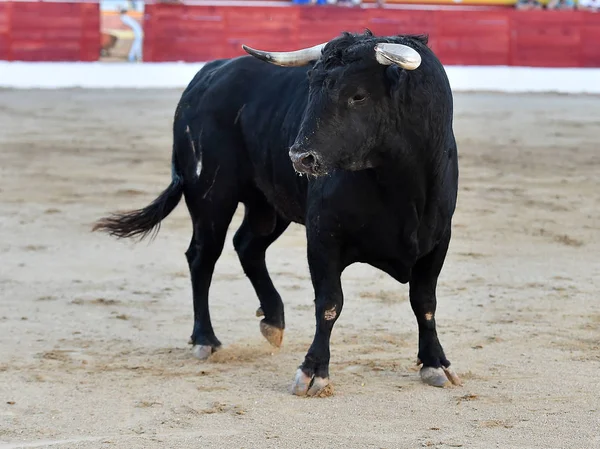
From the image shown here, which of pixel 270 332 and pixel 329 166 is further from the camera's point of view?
pixel 270 332

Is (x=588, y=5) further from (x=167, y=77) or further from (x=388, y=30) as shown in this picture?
(x=167, y=77)

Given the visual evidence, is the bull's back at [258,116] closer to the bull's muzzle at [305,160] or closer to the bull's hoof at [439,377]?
the bull's muzzle at [305,160]

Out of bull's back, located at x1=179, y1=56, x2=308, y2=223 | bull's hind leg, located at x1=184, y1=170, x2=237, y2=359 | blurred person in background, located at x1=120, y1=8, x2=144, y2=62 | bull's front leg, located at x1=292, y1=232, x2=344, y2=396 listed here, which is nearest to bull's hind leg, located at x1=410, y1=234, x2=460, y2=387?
bull's front leg, located at x1=292, y1=232, x2=344, y2=396

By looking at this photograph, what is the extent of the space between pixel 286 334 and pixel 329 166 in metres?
1.49

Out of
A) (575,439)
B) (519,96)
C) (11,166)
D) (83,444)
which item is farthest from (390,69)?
(519,96)

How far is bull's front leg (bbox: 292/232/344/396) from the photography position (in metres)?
3.95

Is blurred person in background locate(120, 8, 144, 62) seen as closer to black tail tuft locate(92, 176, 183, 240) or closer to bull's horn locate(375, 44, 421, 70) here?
black tail tuft locate(92, 176, 183, 240)

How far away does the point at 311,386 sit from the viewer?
3.95 m

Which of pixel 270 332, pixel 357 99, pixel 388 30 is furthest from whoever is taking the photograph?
pixel 388 30

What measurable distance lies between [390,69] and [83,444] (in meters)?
1.50

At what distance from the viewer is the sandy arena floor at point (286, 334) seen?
3.56 meters

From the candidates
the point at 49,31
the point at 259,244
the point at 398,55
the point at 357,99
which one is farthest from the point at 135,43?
the point at 398,55

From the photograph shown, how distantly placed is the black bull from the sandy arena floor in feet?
0.78

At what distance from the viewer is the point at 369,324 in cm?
507
